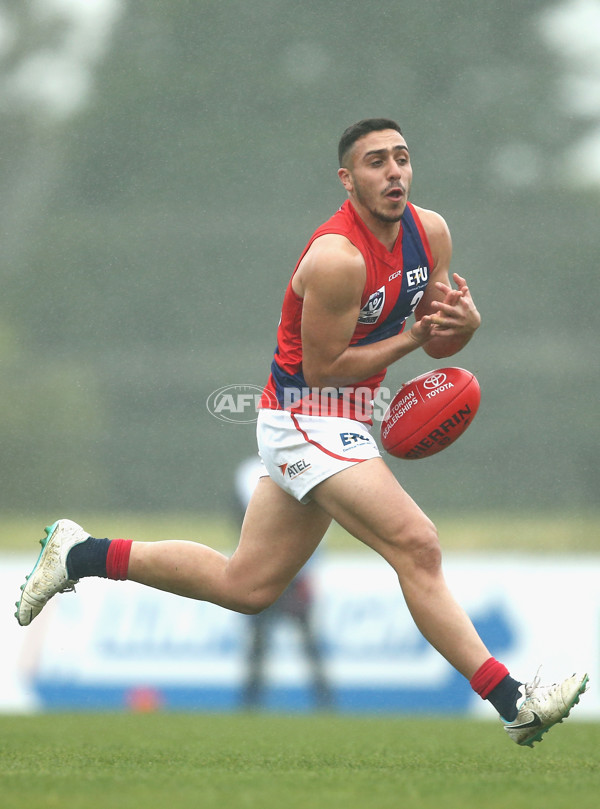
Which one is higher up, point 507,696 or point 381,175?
point 381,175

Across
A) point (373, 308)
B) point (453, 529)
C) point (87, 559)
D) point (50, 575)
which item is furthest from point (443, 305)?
point (453, 529)

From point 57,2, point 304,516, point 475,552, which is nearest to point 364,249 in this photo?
point 304,516

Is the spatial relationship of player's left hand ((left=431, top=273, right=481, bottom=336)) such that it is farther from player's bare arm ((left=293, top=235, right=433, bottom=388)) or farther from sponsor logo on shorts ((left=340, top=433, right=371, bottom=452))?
sponsor logo on shorts ((left=340, top=433, right=371, bottom=452))

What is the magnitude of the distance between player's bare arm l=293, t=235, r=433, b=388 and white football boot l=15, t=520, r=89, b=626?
1.06 meters

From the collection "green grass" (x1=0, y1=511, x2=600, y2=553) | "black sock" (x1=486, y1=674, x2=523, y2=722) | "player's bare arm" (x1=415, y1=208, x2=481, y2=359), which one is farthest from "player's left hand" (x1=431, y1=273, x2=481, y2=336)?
"green grass" (x1=0, y1=511, x2=600, y2=553)

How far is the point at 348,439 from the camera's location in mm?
3949

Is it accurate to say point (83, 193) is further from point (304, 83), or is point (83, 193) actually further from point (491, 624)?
point (491, 624)

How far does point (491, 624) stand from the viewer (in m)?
7.45

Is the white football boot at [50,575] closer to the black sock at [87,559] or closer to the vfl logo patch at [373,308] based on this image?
the black sock at [87,559]

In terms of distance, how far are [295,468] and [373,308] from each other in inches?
23.5

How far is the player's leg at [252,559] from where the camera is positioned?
4117 mm

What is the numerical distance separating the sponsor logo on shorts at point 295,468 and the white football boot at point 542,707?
97cm

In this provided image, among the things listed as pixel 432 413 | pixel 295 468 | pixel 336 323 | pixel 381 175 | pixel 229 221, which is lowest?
pixel 295 468

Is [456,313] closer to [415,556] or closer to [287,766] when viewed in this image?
[415,556]
